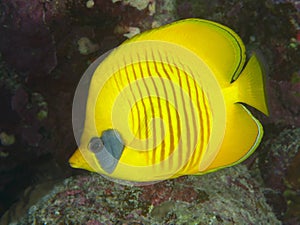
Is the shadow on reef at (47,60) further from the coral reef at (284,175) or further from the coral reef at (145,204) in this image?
the coral reef at (284,175)

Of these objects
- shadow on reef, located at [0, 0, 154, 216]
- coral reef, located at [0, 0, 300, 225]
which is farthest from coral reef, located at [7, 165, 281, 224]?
shadow on reef, located at [0, 0, 154, 216]

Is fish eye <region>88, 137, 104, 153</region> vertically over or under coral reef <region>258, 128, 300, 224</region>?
over

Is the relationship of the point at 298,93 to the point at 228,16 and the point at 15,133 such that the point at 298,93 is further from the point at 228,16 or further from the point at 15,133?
the point at 15,133

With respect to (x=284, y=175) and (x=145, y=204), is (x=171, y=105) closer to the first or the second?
(x=145, y=204)

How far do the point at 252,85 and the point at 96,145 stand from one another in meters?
0.67

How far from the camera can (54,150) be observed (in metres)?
3.08

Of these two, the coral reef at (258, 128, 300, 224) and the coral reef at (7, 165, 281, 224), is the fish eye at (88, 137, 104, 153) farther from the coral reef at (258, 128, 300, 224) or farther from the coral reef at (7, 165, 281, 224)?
the coral reef at (258, 128, 300, 224)

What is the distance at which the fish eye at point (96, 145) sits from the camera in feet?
4.74

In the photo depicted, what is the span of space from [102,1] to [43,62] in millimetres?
644

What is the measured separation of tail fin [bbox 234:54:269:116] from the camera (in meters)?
1.53

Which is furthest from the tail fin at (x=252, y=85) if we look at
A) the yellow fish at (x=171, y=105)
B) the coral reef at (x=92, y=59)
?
the coral reef at (x=92, y=59)

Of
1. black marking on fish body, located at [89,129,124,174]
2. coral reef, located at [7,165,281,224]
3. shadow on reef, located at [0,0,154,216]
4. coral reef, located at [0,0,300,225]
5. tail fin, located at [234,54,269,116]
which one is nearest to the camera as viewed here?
black marking on fish body, located at [89,129,124,174]

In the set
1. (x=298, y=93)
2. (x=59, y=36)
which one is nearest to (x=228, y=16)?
(x=298, y=93)

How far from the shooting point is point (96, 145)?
4.75 feet
